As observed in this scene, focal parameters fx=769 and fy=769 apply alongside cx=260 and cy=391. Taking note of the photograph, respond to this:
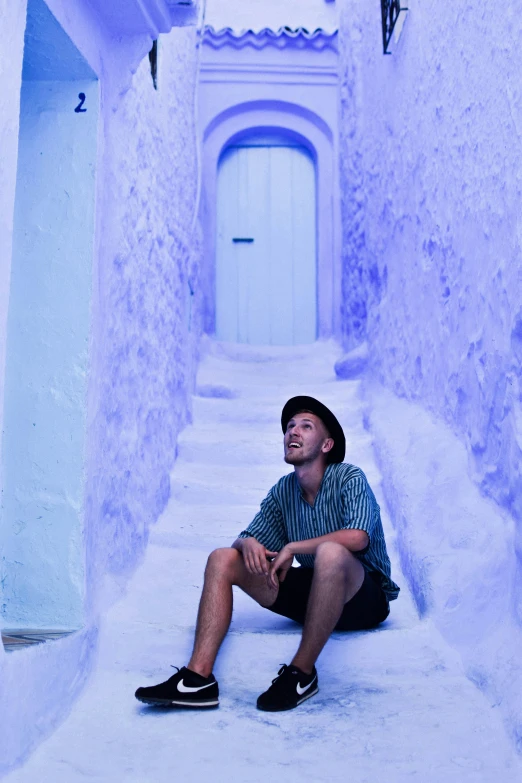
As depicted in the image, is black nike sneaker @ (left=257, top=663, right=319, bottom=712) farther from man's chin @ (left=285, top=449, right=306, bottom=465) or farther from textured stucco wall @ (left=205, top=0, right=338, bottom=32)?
textured stucco wall @ (left=205, top=0, right=338, bottom=32)

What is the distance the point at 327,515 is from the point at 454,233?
1624mm

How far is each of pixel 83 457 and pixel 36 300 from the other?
21.5 inches

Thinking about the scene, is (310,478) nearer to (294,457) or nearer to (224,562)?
(294,457)

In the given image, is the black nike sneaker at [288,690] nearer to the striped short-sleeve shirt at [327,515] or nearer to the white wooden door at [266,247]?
the striped short-sleeve shirt at [327,515]

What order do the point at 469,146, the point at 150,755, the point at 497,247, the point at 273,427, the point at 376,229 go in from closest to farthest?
1. the point at 150,755
2. the point at 497,247
3. the point at 469,146
4. the point at 273,427
5. the point at 376,229

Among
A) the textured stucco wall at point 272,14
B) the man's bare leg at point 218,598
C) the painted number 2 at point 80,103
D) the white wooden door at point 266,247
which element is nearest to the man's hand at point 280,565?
the man's bare leg at point 218,598

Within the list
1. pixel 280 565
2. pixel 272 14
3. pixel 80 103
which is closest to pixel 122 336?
pixel 80 103

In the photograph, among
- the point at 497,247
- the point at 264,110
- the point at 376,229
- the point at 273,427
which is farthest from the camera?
the point at 264,110

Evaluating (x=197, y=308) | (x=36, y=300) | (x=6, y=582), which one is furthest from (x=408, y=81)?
(x=6, y=582)

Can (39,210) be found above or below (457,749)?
above

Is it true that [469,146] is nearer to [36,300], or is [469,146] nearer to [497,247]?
[497,247]

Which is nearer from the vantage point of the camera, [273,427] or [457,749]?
[457,749]

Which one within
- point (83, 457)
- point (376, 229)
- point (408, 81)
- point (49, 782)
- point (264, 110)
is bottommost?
point (49, 782)

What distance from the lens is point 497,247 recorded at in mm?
2951
